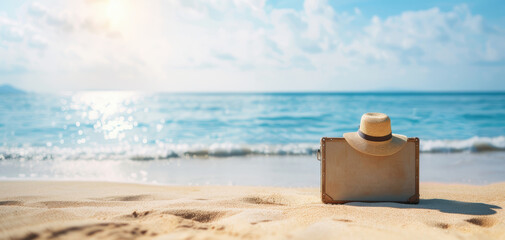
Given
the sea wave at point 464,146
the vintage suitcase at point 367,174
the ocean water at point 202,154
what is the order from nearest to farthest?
the vintage suitcase at point 367,174
the ocean water at point 202,154
the sea wave at point 464,146

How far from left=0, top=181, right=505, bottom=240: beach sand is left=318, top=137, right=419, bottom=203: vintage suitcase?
0.47ft

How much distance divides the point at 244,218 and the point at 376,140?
151 centimetres

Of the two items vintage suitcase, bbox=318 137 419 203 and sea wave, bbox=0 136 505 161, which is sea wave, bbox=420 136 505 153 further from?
vintage suitcase, bbox=318 137 419 203

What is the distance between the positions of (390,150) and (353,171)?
1.34 feet

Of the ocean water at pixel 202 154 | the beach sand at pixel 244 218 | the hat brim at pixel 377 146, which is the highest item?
the hat brim at pixel 377 146

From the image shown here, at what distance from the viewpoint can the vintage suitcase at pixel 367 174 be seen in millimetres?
3346

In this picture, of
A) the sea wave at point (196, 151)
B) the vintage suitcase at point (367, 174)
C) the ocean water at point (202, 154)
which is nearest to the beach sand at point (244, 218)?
the vintage suitcase at point (367, 174)

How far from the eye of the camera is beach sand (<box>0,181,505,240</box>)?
89.3 inches

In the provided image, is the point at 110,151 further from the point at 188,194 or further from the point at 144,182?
the point at 188,194

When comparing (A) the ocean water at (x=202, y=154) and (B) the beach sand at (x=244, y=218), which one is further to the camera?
(A) the ocean water at (x=202, y=154)

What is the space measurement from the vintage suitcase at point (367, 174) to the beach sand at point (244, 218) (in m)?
0.14

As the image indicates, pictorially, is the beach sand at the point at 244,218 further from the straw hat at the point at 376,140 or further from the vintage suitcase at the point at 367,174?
the straw hat at the point at 376,140

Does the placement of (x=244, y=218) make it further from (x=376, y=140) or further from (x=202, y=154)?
(x=202, y=154)

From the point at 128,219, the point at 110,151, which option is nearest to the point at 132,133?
the point at 110,151
